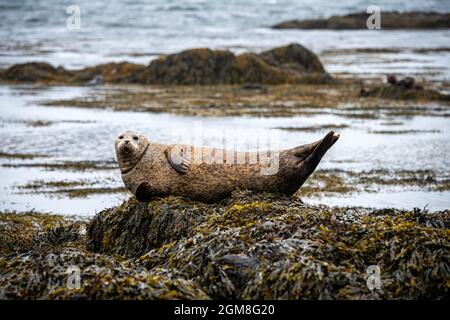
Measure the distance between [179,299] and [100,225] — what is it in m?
2.41

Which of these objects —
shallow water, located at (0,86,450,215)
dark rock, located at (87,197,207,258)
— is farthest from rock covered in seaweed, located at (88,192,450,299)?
shallow water, located at (0,86,450,215)

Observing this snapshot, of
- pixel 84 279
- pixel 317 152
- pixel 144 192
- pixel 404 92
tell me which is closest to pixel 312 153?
pixel 317 152

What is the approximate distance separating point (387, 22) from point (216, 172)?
183ft

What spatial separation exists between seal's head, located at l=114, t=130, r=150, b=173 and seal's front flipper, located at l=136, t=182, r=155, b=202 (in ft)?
1.18

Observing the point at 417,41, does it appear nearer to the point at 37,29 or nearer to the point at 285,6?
the point at 37,29

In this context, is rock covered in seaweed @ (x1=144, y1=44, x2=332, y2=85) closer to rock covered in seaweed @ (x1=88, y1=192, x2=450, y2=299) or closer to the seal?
the seal

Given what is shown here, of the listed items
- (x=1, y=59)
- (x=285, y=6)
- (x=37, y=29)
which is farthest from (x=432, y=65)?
(x=285, y=6)

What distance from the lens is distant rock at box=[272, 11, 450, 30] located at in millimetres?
57469

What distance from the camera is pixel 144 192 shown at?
6.45m

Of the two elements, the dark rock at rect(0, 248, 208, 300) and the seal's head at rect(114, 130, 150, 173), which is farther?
the seal's head at rect(114, 130, 150, 173)

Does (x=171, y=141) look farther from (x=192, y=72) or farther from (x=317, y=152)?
(x=192, y=72)

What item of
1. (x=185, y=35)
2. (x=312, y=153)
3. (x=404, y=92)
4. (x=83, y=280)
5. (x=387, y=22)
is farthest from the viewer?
(x=387, y=22)

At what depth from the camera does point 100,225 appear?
656 centimetres

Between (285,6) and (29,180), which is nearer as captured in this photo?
(29,180)
